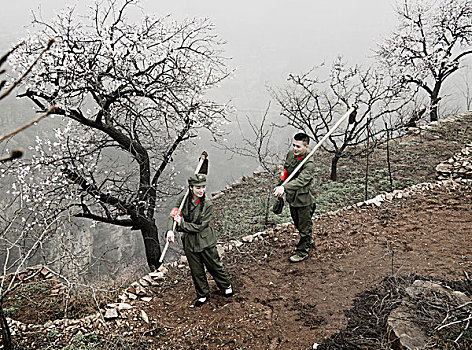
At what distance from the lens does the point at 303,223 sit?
15.6 ft

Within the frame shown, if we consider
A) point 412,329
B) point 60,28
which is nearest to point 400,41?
point 60,28

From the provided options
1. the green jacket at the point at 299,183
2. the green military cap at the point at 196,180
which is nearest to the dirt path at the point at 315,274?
the green jacket at the point at 299,183

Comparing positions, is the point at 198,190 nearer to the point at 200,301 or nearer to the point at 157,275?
the point at 200,301

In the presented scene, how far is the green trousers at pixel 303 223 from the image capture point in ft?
15.4

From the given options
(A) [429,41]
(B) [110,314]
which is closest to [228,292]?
(B) [110,314]

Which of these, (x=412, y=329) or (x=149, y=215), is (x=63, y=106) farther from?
(x=412, y=329)

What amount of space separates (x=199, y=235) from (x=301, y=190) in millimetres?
1530

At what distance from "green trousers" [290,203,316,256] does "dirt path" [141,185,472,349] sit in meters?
0.20

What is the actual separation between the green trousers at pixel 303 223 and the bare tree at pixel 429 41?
897cm

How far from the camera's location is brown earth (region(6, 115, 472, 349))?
346 centimetres

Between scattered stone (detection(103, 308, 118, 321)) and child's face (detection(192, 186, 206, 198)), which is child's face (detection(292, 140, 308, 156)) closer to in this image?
child's face (detection(192, 186, 206, 198))

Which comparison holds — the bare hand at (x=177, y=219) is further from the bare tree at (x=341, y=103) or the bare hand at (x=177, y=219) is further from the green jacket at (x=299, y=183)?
A: the bare tree at (x=341, y=103)

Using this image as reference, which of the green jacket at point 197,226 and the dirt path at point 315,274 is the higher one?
the green jacket at point 197,226

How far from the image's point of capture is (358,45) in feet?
154
